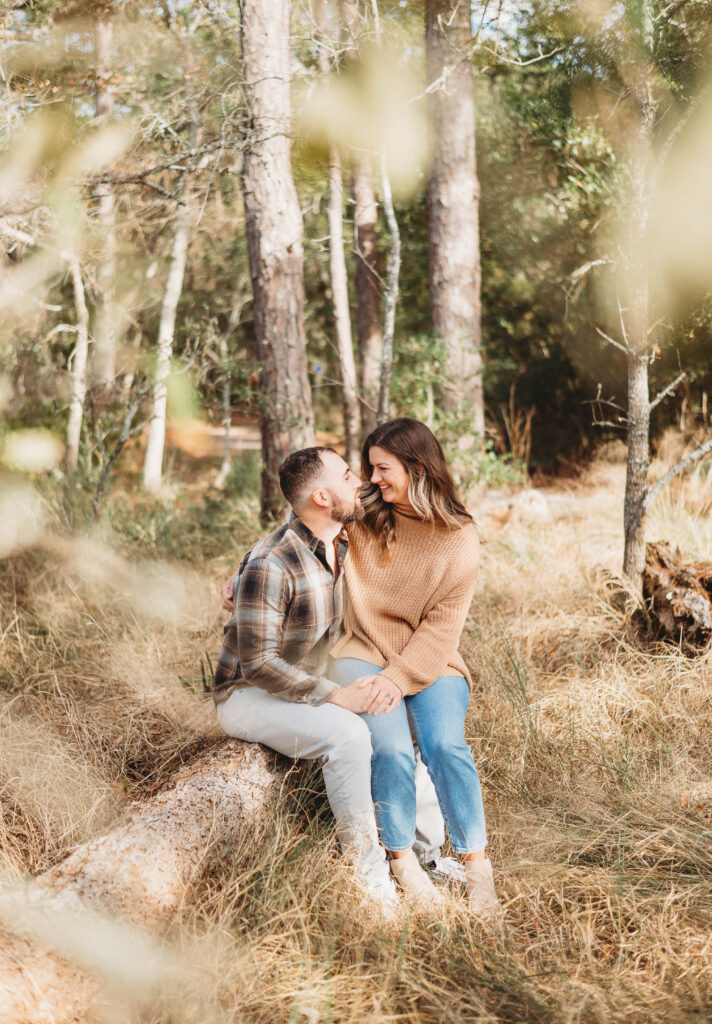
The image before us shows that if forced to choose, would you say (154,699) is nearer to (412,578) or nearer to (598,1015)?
(412,578)

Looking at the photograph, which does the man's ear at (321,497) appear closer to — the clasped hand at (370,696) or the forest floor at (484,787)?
the clasped hand at (370,696)

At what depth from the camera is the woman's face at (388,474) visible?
9.41 ft

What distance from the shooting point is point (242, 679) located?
2.68 m

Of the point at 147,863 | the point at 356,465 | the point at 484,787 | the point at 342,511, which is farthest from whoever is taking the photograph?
the point at 356,465

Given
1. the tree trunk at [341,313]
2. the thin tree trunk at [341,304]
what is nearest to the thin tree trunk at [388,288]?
the thin tree trunk at [341,304]

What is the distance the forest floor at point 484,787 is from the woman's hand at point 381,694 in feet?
1.24

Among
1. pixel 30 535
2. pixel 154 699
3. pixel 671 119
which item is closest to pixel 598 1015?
pixel 154 699

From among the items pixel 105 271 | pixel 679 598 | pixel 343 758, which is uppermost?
pixel 105 271

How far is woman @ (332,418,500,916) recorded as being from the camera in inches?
100

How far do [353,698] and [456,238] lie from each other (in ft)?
16.8

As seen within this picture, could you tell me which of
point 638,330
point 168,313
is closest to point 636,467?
point 638,330

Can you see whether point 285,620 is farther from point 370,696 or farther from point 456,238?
point 456,238

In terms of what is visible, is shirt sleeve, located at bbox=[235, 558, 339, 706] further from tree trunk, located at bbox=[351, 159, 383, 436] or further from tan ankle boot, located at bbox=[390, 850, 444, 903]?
tree trunk, located at bbox=[351, 159, 383, 436]

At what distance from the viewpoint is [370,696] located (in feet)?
8.54
